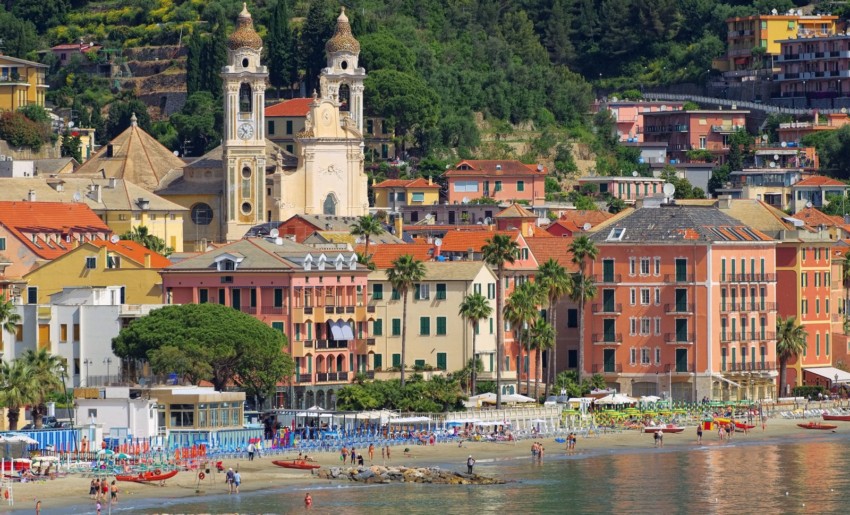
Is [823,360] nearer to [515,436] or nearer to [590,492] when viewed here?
[515,436]

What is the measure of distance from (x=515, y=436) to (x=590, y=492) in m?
18.6

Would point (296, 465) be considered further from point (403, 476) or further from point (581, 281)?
point (581, 281)

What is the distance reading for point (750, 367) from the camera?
521ft

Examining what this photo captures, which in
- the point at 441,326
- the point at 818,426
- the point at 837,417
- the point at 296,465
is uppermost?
the point at 441,326

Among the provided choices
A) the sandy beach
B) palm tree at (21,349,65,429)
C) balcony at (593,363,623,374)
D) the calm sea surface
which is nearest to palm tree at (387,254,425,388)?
the sandy beach

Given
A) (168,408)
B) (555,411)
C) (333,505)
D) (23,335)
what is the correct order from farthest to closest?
(555,411) < (23,335) < (168,408) < (333,505)

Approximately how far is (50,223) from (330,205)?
3152 cm

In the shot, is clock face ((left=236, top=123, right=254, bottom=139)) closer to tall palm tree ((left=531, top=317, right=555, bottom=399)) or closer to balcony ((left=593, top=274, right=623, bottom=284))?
balcony ((left=593, top=274, right=623, bottom=284))

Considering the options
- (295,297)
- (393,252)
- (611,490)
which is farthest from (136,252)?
(611,490)

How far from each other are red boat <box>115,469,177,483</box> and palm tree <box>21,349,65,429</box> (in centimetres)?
761

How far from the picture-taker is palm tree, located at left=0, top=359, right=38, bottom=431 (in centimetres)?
12400

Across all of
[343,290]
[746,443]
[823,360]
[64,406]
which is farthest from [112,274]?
[823,360]

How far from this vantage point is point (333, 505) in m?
116

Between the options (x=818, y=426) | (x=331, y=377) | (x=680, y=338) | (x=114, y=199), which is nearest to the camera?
(x=331, y=377)
